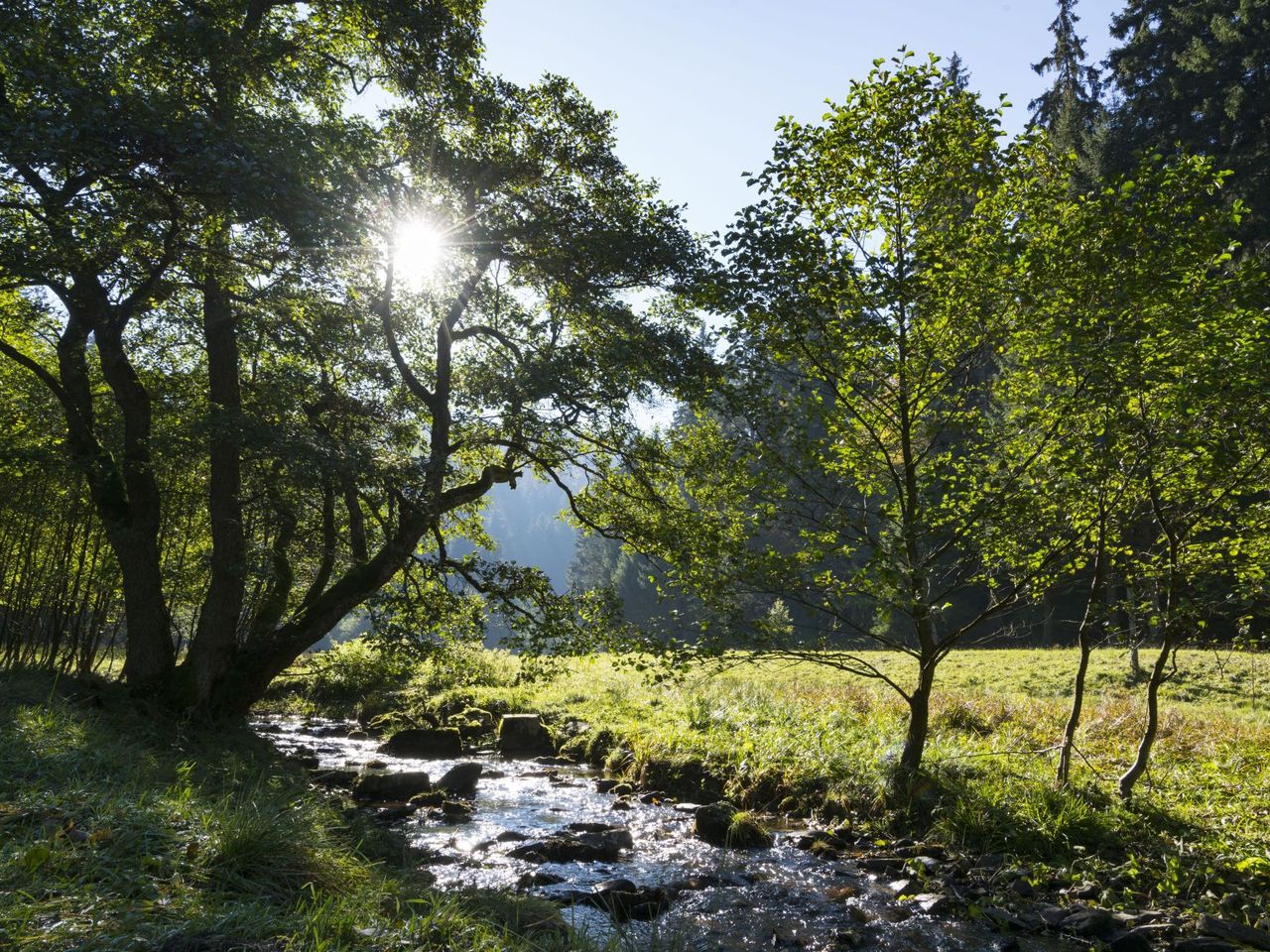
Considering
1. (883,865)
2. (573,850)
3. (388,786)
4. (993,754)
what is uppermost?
(993,754)

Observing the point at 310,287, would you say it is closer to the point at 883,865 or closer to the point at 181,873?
the point at 181,873

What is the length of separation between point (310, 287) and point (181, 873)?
23.9 ft

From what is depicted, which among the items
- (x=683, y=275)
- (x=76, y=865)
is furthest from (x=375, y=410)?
(x=76, y=865)

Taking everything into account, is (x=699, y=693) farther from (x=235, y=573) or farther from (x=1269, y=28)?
(x=1269, y=28)

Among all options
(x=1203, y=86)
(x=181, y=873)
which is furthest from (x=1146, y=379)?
(x=1203, y=86)

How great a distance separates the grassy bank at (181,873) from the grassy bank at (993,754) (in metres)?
5.44

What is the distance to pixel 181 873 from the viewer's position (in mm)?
4367

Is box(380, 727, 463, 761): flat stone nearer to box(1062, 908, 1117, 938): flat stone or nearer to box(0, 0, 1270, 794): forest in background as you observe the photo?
box(0, 0, 1270, 794): forest in background

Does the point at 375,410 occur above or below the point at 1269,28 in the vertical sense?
below

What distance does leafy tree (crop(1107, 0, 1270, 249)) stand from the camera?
1058 inches

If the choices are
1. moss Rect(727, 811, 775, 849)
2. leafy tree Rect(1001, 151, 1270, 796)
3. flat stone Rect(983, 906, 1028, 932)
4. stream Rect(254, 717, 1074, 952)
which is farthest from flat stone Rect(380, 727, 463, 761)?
leafy tree Rect(1001, 151, 1270, 796)

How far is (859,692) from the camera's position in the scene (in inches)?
656

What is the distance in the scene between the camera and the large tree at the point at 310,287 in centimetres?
825

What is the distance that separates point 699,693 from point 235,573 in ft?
32.6
